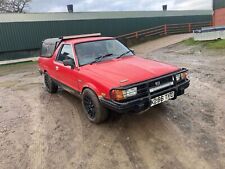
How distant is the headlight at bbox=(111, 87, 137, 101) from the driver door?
142cm

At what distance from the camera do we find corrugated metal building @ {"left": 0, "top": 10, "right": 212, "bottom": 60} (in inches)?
805

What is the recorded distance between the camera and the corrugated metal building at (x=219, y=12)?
21.6 m

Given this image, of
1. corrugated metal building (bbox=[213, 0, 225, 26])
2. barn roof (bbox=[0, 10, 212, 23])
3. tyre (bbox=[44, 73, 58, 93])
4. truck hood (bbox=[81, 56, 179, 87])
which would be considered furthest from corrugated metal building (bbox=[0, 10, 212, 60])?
truck hood (bbox=[81, 56, 179, 87])

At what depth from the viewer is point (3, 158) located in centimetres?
427

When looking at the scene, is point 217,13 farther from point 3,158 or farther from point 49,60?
point 3,158

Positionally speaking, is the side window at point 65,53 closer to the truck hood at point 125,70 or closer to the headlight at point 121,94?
the truck hood at point 125,70

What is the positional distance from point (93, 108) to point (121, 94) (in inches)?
38.0

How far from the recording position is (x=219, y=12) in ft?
72.5

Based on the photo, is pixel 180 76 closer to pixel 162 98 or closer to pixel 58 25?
pixel 162 98

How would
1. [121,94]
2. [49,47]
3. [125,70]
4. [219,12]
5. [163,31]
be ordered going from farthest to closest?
[163,31] → [219,12] → [49,47] → [125,70] → [121,94]

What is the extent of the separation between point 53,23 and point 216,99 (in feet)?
61.5

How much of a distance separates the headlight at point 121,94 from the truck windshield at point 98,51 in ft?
4.64

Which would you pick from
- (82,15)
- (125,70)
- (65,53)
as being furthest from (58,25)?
(125,70)

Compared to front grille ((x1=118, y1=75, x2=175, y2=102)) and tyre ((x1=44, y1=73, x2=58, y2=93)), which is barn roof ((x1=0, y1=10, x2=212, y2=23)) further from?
front grille ((x1=118, y1=75, x2=175, y2=102))
